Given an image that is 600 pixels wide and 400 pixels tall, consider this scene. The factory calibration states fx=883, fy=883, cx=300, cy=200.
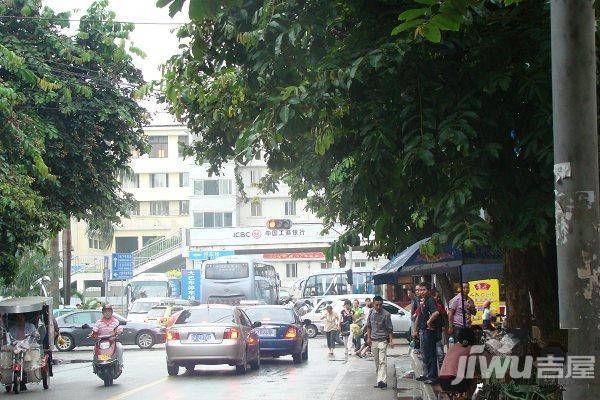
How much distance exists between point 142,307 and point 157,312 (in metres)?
3.15

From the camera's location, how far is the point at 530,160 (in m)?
9.04

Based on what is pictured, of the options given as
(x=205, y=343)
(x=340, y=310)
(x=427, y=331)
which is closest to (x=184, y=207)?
(x=340, y=310)

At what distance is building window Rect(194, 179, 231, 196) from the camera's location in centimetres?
7375

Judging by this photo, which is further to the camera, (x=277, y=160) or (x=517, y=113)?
(x=277, y=160)

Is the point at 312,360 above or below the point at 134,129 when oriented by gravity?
below

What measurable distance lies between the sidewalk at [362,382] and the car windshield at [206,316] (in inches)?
119

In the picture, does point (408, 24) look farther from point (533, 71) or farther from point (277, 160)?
point (277, 160)

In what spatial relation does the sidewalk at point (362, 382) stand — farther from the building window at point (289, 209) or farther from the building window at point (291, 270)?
the building window at point (291, 270)

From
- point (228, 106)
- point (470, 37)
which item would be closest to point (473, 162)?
point (470, 37)

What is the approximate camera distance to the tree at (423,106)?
28.2 ft

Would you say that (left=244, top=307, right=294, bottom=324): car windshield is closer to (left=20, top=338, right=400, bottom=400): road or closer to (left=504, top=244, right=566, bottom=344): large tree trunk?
(left=20, top=338, right=400, bottom=400): road

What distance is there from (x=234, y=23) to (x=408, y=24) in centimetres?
591

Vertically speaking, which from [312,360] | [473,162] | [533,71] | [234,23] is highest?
[234,23]

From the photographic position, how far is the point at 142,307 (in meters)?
43.2
